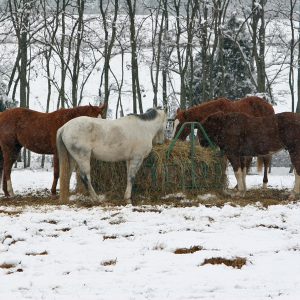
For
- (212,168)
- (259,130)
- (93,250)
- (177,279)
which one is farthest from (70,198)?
(177,279)

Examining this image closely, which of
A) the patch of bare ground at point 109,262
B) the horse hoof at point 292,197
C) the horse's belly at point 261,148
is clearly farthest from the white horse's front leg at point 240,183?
the patch of bare ground at point 109,262

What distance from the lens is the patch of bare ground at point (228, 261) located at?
4.44 meters

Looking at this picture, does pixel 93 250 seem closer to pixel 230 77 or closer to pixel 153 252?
pixel 153 252

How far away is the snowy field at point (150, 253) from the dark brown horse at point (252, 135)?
6.46ft

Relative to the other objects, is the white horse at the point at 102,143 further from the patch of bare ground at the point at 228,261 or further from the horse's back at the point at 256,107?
the patch of bare ground at the point at 228,261

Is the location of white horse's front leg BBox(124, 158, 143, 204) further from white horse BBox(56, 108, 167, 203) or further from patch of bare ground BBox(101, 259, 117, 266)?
patch of bare ground BBox(101, 259, 117, 266)

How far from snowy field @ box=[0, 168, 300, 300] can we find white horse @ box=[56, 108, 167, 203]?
1.23 meters

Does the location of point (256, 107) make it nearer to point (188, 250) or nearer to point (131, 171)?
point (131, 171)

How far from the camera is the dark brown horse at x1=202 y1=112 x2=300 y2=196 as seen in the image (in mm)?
9266

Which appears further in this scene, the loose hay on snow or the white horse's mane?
the loose hay on snow

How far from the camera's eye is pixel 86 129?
27.9ft

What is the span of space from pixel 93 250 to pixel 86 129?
12.3ft

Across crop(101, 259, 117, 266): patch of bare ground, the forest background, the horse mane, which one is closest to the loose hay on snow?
the horse mane

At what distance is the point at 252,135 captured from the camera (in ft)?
30.9
